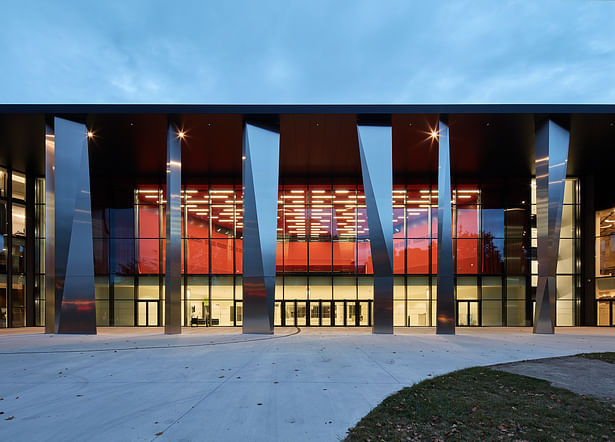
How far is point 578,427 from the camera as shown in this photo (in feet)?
18.6

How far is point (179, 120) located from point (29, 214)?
14545mm

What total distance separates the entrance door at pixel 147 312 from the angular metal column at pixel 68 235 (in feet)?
22.8

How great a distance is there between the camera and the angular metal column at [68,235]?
56.0 feet

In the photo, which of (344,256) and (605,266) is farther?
(344,256)

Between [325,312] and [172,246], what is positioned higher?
[172,246]

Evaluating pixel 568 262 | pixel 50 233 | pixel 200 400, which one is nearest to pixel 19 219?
pixel 50 233

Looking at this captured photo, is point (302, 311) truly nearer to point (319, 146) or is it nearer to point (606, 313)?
point (319, 146)

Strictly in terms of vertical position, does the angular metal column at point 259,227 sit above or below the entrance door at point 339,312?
above

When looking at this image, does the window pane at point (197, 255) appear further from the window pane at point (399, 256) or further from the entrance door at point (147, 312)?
the window pane at point (399, 256)

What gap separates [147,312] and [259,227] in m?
11.9

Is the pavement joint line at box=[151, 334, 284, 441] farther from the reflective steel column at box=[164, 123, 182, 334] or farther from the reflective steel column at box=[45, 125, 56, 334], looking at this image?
the reflective steel column at box=[45, 125, 56, 334]

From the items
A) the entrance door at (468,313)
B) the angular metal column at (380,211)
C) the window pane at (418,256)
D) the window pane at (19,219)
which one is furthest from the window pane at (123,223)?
the entrance door at (468,313)

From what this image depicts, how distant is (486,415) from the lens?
619 cm

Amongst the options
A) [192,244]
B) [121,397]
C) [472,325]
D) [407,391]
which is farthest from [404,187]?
[121,397]
